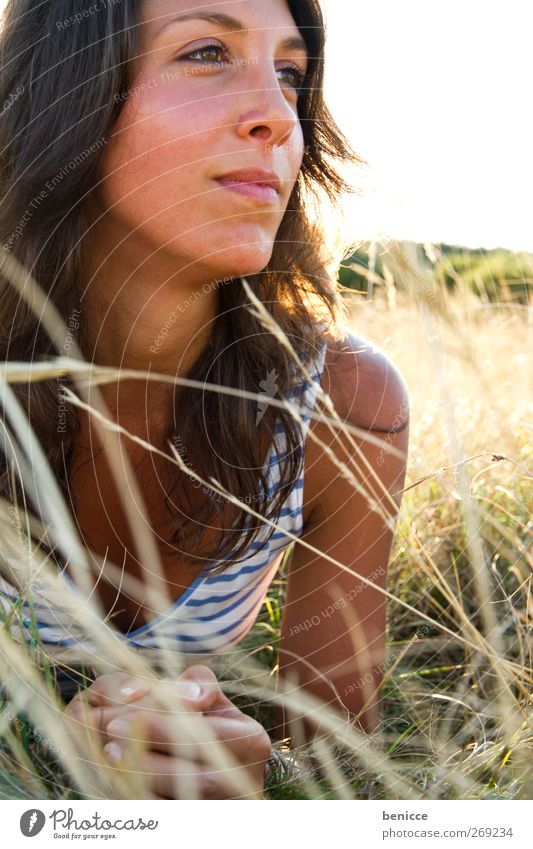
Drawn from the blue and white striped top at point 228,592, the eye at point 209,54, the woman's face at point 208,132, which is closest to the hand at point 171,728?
the blue and white striped top at point 228,592

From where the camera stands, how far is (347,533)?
5.01 feet

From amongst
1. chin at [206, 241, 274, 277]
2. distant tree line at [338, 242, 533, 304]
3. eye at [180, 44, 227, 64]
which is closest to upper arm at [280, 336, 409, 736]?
distant tree line at [338, 242, 533, 304]

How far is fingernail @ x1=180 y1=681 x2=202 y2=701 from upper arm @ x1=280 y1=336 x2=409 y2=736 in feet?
1.39

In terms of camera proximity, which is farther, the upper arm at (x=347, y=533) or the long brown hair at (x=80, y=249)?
the upper arm at (x=347, y=533)

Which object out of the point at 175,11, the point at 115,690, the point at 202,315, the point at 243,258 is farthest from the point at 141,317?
the point at 115,690

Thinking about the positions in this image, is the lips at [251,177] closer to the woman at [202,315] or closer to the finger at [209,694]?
the woman at [202,315]

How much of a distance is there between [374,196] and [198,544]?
0.72m

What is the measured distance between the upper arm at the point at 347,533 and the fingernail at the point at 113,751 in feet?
1.71

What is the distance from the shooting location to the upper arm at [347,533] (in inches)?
59.6

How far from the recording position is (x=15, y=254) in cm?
130

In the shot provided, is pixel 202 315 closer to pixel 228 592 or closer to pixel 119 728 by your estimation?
pixel 228 592

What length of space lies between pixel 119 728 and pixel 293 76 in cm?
107

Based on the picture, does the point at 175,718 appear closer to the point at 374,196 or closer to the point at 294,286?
the point at 294,286

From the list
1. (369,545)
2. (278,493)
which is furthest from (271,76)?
(369,545)
